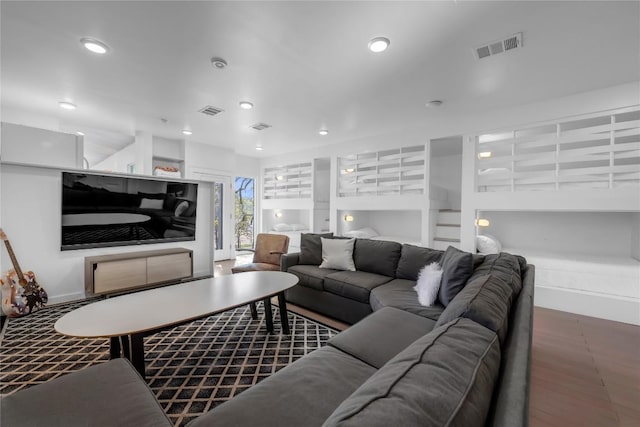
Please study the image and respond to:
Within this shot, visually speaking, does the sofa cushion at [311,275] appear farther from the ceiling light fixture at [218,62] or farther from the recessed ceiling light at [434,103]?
the recessed ceiling light at [434,103]

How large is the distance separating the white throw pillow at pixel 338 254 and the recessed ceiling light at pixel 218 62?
225 centimetres

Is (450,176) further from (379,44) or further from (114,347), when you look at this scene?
(114,347)

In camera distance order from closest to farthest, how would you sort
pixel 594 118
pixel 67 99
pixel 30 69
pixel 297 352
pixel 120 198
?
1. pixel 297 352
2. pixel 30 69
3. pixel 594 118
4. pixel 67 99
5. pixel 120 198

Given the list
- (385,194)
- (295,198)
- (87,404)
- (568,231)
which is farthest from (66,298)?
(568,231)

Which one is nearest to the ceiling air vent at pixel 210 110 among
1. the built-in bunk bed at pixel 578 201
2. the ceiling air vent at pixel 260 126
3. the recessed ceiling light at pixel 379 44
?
the ceiling air vent at pixel 260 126

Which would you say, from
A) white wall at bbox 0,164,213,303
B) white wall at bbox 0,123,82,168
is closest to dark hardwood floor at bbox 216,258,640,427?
white wall at bbox 0,164,213,303

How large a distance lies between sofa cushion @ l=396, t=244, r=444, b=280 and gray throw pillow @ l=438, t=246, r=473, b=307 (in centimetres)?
62

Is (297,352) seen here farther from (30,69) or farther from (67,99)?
(67,99)

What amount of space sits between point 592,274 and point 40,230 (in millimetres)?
6593

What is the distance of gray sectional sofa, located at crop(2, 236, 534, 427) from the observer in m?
0.59

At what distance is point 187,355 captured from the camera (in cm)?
219

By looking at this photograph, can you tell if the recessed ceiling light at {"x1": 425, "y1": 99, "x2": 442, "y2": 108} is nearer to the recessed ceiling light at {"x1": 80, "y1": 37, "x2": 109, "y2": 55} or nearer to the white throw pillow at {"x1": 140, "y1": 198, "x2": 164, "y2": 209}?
the recessed ceiling light at {"x1": 80, "y1": 37, "x2": 109, "y2": 55}

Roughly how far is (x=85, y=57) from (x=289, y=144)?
138 inches

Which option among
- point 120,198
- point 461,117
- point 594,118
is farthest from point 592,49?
point 120,198
